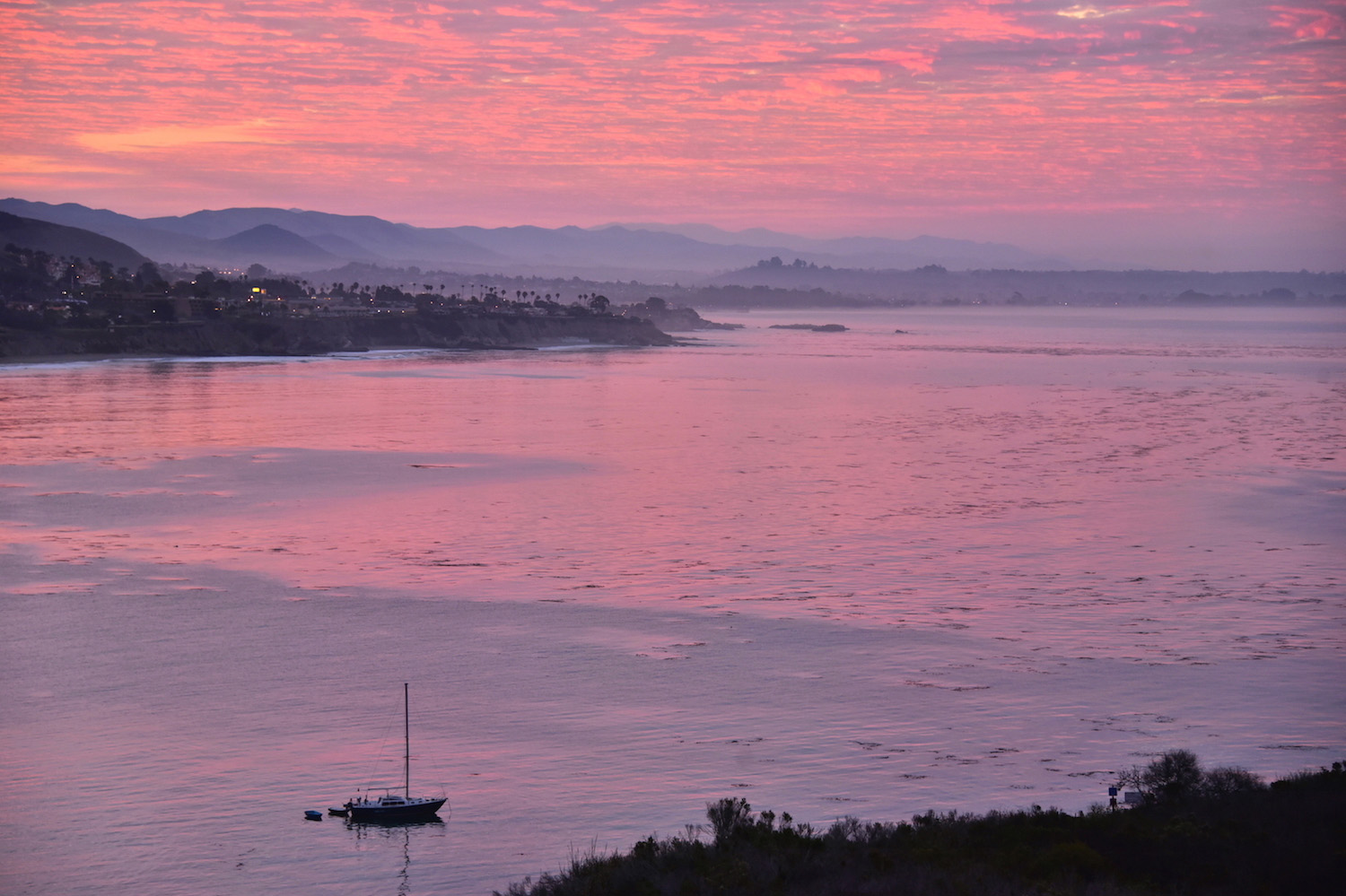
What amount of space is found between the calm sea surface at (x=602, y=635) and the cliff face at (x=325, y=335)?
57.7 m

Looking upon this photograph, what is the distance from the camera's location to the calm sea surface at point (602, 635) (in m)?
14.7

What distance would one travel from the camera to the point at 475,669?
1953 centimetres

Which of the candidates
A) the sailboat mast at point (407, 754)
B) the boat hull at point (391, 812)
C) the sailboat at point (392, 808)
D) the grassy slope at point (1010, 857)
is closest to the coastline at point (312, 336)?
the sailboat mast at point (407, 754)

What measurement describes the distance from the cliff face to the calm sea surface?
57.7 meters

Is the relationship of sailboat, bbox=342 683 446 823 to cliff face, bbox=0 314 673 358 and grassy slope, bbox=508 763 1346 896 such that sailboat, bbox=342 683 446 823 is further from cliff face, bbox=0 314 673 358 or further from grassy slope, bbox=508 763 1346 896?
cliff face, bbox=0 314 673 358

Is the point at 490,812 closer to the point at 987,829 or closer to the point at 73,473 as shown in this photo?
the point at 987,829

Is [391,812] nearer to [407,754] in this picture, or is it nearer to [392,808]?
[392,808]

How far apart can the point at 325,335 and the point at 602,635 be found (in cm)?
10900

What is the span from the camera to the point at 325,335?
409 feet

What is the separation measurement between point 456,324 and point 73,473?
10098 centimetres

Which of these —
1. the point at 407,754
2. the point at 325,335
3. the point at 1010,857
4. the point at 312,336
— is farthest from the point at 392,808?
the point at 325,335

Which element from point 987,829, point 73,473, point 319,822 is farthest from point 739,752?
point 73,473

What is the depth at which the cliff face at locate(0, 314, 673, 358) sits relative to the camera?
102125 mm

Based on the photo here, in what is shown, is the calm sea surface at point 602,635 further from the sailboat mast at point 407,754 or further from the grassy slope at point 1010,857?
the grassy slope at point 1010,857
